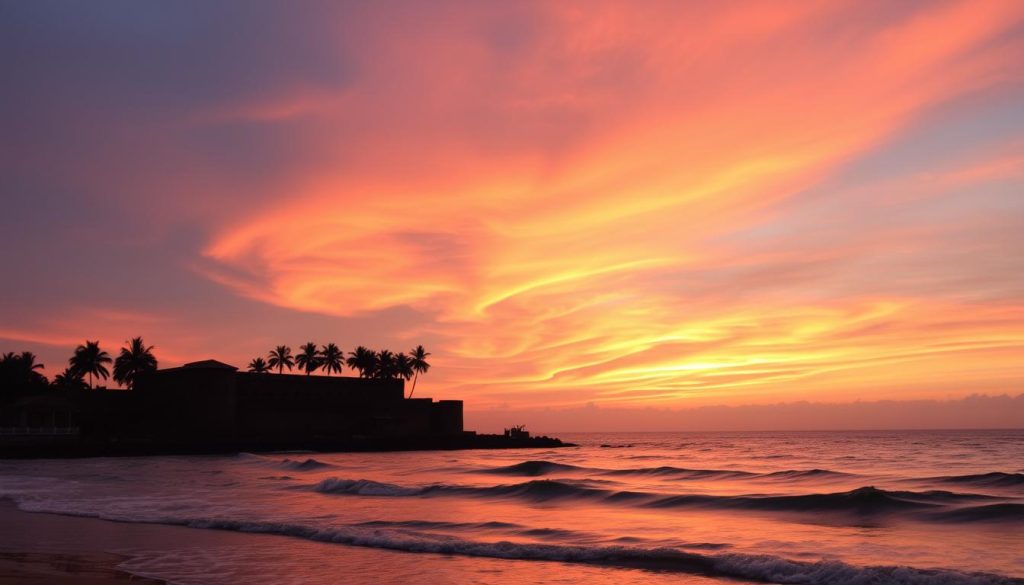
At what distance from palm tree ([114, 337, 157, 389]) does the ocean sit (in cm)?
6970

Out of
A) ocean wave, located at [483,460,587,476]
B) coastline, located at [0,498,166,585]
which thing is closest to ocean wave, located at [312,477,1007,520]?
ocean wave, located at [483,460,587,476]

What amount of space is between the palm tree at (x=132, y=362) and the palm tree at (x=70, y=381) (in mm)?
4102

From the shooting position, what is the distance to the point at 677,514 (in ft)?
74.7

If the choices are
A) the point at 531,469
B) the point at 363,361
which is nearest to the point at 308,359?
the point at 363,361

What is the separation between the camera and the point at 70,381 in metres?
102

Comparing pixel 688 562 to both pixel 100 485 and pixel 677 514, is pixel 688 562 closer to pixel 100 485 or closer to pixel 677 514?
pixel 677 514

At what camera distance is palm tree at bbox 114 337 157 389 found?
101 m

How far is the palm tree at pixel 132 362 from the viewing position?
331 feet

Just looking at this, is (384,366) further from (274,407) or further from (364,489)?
(364,489)

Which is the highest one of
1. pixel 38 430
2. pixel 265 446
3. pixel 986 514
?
pixel 38 430

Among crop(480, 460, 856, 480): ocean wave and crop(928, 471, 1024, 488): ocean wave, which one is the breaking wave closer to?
crop(928, 471, 1024, 488): ocean wave

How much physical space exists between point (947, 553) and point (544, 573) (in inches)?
342

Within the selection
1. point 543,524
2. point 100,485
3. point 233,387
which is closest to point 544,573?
point 543,524

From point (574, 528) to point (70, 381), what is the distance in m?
102
